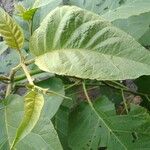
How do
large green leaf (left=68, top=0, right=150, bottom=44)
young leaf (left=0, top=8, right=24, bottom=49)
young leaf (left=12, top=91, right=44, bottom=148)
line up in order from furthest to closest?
large green leaf (left=68, top=0, right=150, bottom=44) → young leaf (left=0, top=8, right=24, bottom=49) → young leaf (left=12, top=91, right=44, bottom=148)

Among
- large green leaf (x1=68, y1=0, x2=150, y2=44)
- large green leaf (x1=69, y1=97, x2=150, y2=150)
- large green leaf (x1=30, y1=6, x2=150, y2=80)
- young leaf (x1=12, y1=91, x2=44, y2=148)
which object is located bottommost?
large green leaf (x1=69, y1=97, x2=150, y2=150)

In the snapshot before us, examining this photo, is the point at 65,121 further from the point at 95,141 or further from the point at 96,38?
the point at 96,38

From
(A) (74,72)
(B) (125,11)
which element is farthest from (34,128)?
(B) (125,11)

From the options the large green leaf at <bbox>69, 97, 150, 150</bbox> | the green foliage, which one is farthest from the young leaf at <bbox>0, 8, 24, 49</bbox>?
the large green leaf at <bbox>69, 97, 150, 150</bbox>

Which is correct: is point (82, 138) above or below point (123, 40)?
below

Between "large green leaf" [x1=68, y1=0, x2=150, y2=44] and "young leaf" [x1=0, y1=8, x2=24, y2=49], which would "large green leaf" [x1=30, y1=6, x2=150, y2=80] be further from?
"large green leaf" [x1=68, y1=0, x2=150, y2=44]

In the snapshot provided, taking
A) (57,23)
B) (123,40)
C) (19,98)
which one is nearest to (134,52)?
(123,40)
